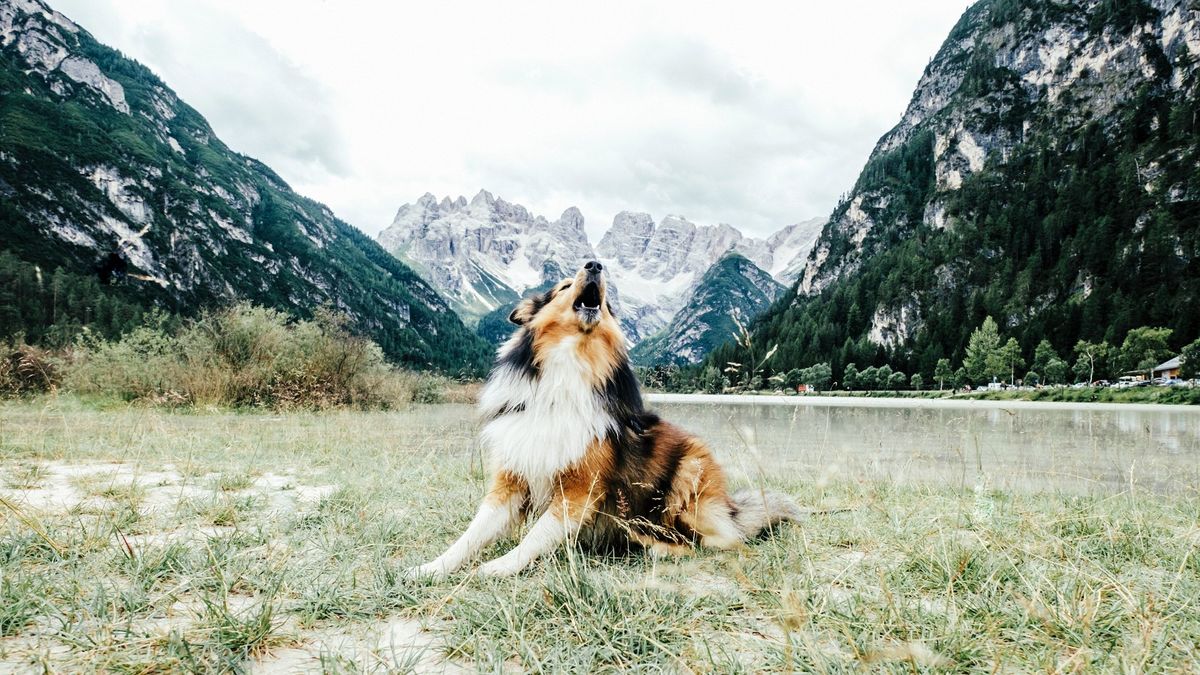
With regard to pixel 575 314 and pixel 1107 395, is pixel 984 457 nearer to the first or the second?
pixel 575 314

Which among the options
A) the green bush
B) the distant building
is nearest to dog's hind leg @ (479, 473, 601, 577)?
the green bush

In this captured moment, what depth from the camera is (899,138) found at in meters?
164

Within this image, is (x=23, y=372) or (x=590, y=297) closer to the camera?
(x=590, y=297)

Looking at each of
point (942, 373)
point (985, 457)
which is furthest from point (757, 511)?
point (942, 373)

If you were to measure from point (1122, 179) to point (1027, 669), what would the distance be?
132323 mm

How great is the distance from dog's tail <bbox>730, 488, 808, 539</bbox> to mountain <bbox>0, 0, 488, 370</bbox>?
60.6m

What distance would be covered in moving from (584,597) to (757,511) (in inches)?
67.0

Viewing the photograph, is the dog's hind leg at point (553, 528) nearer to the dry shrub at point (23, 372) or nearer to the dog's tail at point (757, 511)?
the dog's tail at point (757, 511)

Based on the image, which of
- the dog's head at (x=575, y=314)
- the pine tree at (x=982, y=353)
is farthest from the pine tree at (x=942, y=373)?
the dog's head at (x=575, y=314)

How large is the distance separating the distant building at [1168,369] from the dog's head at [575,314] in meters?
89.6

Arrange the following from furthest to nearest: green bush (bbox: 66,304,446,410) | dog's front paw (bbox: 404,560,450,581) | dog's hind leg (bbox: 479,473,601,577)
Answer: green bush (bbox: 66,304,446,410), dog's hind leg (bbox: 479,473,601,577), dog's front paw (bbox: 404,560,450,581)

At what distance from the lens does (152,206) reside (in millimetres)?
101375

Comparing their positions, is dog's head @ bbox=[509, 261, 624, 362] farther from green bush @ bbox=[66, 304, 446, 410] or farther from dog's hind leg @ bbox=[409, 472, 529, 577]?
green bush @ bbox=[66, 304, 446, 410]

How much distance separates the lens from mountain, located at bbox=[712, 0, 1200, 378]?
8569 cm
